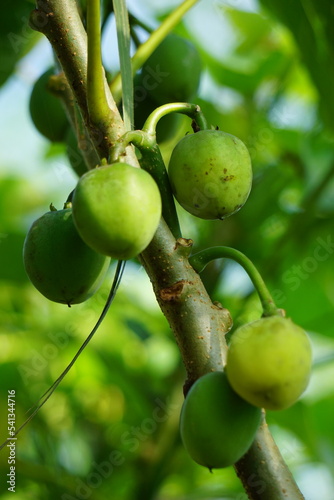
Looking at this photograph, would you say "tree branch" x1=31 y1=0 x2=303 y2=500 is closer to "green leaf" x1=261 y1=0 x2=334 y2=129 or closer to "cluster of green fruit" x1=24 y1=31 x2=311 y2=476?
"cluster of green fruit" x1=24 y1=31 x2=311 y2=476

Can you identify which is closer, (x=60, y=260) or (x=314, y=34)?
(x=60, y=260)

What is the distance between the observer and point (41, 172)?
110 inches

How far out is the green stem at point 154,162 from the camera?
894 mm

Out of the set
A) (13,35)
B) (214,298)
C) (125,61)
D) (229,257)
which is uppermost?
(125,61)

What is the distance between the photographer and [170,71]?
1366 millimetres

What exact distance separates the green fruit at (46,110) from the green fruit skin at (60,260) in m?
0.49

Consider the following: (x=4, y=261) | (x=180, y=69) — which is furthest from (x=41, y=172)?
(x=180, y=69)

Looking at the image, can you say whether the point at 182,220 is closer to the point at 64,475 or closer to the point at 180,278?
the point at 64,475

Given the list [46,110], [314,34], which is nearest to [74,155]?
[46,110]

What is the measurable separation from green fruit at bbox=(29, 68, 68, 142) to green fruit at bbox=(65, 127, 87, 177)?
0.04m

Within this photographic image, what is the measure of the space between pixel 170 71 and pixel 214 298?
2.54 feet

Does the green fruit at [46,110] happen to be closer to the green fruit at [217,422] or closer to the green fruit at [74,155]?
the green fruit at [74,155]

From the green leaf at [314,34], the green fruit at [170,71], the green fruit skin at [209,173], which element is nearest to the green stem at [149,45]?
the green fruit at [170,71]

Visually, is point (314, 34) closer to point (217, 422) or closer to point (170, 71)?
point (170, 71)
